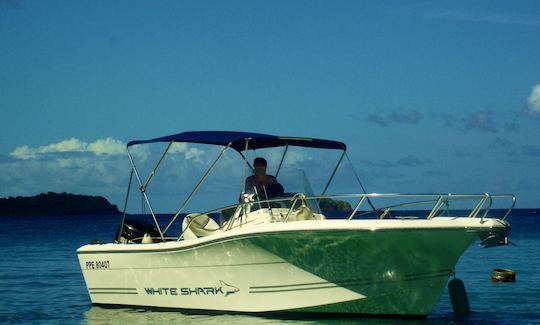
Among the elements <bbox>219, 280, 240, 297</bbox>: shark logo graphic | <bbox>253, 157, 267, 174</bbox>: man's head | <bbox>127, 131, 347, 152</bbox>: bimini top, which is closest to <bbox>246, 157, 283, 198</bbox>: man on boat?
<bbox>253, 157, 267, 174</bbox>: man's head

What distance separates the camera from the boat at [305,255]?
12406 millimetres

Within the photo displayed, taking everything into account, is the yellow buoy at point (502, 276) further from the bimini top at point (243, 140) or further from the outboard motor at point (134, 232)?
the outboard motor at point (134, 232)

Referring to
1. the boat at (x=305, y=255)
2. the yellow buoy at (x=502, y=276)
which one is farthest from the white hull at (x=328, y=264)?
the yellow buoy at (x=502, y=276)

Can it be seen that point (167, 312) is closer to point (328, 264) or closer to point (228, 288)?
point (228, 288)

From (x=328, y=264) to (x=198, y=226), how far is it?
8.69 ft

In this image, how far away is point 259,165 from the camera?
14.3m

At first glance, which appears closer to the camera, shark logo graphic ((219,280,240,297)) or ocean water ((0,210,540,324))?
shark logo graphic ((219,280,240,297))

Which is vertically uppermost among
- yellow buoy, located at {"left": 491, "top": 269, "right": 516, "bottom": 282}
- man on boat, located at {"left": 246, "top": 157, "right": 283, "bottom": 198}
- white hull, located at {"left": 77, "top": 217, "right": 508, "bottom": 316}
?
yellow buoy, located at {"left": 491, "top": 269, "right": 516, "bottom": 282}

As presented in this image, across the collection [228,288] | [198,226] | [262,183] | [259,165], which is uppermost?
[259,165]

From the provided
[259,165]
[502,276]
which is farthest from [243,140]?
[502,276]

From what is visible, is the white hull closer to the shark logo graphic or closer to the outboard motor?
the shark logo graphic

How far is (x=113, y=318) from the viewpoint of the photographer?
582 inches

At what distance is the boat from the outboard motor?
3.40 feet

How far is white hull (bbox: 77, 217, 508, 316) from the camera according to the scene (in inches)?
487
